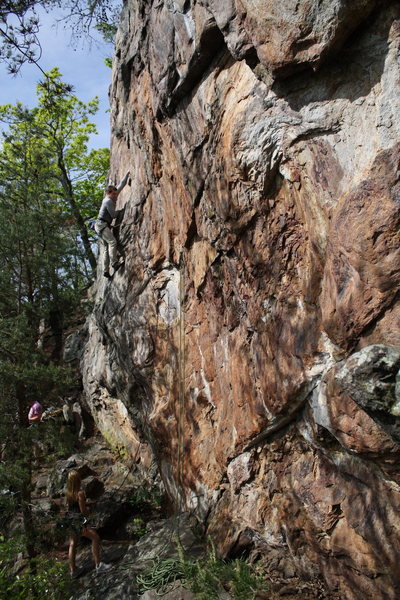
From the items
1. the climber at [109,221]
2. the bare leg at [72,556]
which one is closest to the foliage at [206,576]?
the bare leg at [72,556]

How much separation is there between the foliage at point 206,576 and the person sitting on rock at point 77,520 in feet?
5.65

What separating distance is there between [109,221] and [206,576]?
272 inches

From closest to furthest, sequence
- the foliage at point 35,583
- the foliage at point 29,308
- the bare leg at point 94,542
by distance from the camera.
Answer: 1. the foliage at point 35,583
2. the bare leg at point 94,542
3. the foliage at point 29,308

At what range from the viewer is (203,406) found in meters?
7.32

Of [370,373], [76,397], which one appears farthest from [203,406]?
[76,397]

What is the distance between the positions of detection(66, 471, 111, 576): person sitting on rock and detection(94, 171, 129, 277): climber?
173 inches

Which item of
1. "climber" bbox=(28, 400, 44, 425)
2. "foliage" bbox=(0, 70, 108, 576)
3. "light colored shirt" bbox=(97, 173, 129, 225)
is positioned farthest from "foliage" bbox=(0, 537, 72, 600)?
"light colored shirt" bbox=(97, 173, 129, 225)

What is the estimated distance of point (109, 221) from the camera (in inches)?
401

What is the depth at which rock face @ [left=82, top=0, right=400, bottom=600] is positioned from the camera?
407 centimetres

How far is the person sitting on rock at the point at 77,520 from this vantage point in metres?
7.84

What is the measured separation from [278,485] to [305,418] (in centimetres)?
107

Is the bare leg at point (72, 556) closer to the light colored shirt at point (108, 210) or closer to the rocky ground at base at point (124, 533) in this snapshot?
the rocky ground at base at point (124, 533)

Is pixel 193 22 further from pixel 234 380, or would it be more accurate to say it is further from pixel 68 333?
pixel 68 333

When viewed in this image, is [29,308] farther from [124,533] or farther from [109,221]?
[124,533]
